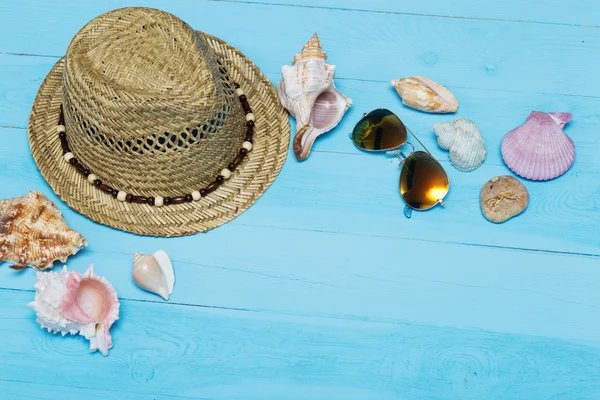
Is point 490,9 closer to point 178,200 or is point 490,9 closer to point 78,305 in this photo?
point 178,200

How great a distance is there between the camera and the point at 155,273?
130 centimetres

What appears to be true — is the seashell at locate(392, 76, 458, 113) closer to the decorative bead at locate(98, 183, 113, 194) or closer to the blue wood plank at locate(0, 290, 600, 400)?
the blue wood plank at locate(0, 290, 600, 400)

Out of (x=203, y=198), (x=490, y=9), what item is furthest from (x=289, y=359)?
(x=490, y=9)

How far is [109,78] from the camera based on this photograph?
49.0 inches

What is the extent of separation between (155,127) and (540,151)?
69cm

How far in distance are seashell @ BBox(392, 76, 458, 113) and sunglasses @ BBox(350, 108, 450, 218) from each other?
0.16ft

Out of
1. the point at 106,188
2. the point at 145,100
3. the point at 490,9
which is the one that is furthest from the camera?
the point at 490,9

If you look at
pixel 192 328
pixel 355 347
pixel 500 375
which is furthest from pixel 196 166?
pixel 500 375

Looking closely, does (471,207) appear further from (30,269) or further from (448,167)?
(30,269)

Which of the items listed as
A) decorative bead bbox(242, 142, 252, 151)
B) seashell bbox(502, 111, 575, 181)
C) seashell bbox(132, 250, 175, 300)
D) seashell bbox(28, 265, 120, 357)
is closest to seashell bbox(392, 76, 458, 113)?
seashell bbox(502, 111, 575, 181)

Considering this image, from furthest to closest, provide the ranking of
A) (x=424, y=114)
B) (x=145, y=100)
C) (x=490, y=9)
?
(x=490, y=9) → (x=424, y=114) → (x=145, y=100)

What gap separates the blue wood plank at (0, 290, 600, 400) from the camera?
4.24 ft

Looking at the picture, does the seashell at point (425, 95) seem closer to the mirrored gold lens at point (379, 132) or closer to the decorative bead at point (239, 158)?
the mirrored gold lens at point (379, 132)

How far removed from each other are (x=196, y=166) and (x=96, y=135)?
18 centimetres
